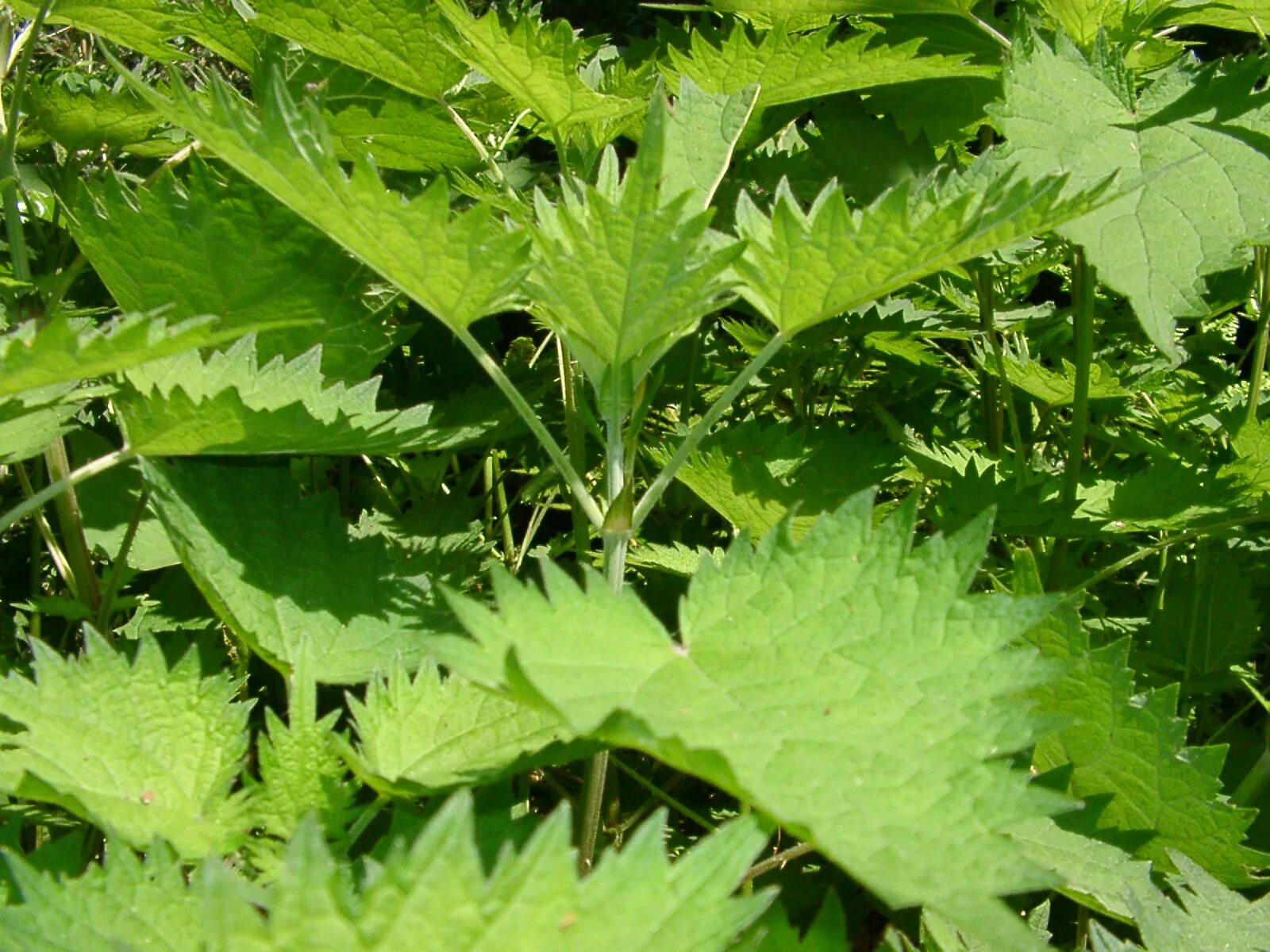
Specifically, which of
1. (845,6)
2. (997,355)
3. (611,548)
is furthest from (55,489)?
(997,355)

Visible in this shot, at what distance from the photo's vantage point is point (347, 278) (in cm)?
94

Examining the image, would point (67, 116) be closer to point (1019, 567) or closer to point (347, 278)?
point (347, 278)

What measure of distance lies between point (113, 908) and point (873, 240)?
0.53m

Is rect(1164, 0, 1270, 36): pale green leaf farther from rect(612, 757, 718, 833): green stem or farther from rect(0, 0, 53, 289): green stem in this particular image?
rect(0, 0, 53, 289): green stem

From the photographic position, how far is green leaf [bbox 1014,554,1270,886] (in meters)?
0.77

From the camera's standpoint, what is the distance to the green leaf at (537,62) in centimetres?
87

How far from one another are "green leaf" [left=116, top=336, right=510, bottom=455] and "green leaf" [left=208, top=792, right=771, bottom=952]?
1.12 ft

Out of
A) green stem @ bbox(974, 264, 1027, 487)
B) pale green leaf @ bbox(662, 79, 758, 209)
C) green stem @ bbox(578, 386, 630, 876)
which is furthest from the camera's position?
green stem @ bbox(974, 264, 1027, 487)

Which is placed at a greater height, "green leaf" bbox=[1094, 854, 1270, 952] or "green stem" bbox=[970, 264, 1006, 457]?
"green stem" bbox=[970, 264, 1006, 457]

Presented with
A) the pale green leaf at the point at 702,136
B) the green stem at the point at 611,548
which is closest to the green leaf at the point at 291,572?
the green stem at the point at 611,548

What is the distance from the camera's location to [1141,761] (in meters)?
0.78

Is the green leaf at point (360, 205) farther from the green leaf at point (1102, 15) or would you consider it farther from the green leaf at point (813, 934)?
the green leaf at point (1102, 15)

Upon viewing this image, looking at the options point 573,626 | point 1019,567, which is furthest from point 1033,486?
point 573,626

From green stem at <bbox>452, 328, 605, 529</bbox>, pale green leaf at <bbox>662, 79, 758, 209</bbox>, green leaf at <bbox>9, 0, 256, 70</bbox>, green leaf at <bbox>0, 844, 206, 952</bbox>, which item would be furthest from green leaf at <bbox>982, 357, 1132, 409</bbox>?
green leaf at <bbox>0, 844, 206, 952</bbox>
